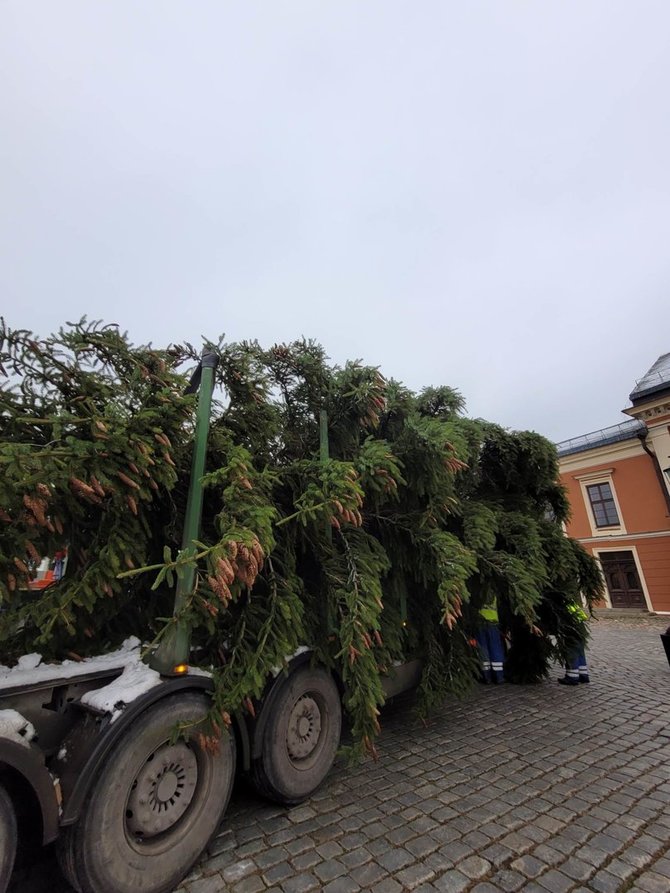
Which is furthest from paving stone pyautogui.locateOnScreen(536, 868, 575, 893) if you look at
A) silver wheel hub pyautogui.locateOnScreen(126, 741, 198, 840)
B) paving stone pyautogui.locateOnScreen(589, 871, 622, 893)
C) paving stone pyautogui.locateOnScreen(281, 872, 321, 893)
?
silver wheel hub pyautogui.locateOnScreen(126, 741, 198, 840)

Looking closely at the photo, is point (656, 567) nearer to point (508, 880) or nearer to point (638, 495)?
point (638, 495)

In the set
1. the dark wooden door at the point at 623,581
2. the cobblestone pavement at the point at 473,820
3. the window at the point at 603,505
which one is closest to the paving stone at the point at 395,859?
the cobblestone pavement at the point at 473,820

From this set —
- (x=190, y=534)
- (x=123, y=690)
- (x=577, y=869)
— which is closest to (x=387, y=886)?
(x=577, y=869)

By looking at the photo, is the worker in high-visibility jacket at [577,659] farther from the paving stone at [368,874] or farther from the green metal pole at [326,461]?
the paving stone at [368,874]

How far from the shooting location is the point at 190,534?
2947 millimetres

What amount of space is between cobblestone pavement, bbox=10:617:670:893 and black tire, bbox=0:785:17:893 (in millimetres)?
855

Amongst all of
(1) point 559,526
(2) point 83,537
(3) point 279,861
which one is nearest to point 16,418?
(2) point 83,537

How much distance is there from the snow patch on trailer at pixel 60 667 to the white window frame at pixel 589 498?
72.7 ft

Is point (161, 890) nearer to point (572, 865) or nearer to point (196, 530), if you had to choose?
point (196, 530)

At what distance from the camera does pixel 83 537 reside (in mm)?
2766

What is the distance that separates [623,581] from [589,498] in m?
3.94

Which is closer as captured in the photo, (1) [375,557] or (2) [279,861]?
(2) [279,861]

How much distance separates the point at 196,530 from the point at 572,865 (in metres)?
3.10

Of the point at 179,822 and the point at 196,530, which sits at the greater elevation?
the point at 196,530
